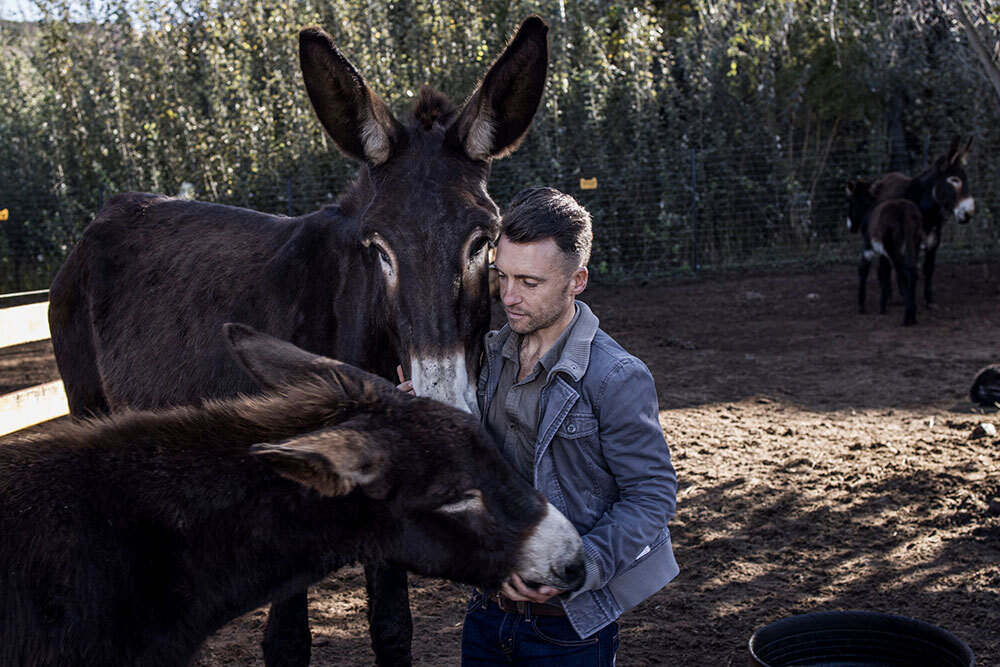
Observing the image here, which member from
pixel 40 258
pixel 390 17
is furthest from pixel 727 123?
pixel 40 258

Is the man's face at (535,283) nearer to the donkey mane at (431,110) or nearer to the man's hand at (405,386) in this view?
the man's hand at (405,386)

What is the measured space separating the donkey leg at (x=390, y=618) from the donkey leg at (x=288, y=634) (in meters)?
0.30

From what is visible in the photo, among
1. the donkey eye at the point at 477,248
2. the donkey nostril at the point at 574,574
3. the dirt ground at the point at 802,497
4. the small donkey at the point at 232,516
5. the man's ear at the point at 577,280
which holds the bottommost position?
the dirt ground at the point at 802,497

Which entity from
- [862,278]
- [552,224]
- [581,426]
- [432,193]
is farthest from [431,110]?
[862,278]

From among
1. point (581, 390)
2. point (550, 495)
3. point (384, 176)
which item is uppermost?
point (384, 176)

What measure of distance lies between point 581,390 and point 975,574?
3.36 metres

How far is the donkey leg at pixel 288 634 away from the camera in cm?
385

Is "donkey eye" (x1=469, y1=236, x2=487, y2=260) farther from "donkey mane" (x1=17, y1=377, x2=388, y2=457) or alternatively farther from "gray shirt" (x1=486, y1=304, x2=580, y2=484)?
"donkey mane" (x1=17, y1=377, x2=388, y2=457)

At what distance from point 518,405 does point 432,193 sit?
0.92m

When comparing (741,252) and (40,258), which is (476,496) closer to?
(741,252)

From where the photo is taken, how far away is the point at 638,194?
1686 cm

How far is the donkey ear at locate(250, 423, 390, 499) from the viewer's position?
7.30ft

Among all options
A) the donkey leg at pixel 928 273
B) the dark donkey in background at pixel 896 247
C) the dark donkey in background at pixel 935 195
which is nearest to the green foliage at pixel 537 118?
the dark donkey in background at pixel 935 195

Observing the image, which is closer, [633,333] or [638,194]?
[633,333]
